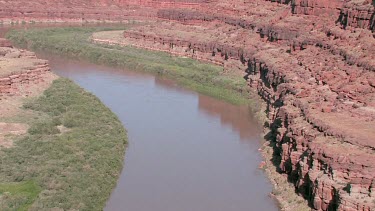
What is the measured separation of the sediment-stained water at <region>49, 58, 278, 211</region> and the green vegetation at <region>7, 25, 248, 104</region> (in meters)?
1.70

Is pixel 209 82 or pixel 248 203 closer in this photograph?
pixel 248 203

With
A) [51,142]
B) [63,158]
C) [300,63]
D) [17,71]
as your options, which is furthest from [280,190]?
[17,71]

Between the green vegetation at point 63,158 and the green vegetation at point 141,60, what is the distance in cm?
1105

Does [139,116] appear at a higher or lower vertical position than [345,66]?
lower

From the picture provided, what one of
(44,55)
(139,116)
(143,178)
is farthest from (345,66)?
(44,55)

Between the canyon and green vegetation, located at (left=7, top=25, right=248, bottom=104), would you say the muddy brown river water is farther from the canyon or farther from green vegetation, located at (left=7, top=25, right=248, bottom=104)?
green vegetation, located at (left=7, top=25, right=248, bottom=104)

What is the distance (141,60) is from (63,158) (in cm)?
2733

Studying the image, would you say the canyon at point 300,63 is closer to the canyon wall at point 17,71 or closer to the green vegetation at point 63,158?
the canyon wall at point 17,71

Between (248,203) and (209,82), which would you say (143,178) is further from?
(209,82)

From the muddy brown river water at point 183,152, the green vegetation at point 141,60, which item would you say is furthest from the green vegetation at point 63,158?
the green vegetation at point 141,60

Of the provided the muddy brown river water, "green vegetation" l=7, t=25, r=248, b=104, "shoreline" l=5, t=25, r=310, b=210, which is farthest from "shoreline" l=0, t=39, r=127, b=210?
"green vegetation" l=7, t=25, r=248, b=104

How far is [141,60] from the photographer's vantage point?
50188 millimetres

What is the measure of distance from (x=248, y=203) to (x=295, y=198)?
5.39 feet

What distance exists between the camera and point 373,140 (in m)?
21.2
